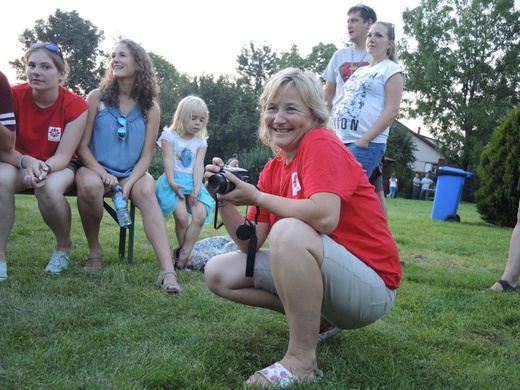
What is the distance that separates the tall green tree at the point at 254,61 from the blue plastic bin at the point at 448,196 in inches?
2007

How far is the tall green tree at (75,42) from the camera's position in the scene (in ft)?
137

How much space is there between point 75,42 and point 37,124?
141 ft

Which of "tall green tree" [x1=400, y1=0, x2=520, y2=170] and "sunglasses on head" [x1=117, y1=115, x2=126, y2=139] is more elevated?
"tall green tree" [x1=400, y1=0, x2=520, y2=170]

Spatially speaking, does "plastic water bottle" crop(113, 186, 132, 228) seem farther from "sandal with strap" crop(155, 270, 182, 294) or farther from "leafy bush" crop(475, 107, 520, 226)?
"leafy bush" crop(475, 107, 520, 226)

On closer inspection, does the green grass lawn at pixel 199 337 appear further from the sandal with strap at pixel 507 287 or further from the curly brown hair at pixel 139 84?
the curly brown hair at pixel 139 84

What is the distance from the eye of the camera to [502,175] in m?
10.5

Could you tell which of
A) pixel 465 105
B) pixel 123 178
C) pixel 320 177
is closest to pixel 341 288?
pixel 320 177

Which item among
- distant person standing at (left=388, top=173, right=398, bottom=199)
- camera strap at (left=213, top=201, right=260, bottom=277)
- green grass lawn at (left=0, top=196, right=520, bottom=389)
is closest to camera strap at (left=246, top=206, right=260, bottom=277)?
camera strap at (left=213, top=201, right=260, bottom=277)

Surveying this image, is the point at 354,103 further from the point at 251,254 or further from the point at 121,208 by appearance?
the point at 251,254

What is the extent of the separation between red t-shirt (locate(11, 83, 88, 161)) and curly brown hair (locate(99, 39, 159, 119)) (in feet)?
1.17

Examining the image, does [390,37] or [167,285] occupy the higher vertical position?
[390,37]

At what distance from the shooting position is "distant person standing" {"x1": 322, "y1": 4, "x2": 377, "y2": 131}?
4363mm

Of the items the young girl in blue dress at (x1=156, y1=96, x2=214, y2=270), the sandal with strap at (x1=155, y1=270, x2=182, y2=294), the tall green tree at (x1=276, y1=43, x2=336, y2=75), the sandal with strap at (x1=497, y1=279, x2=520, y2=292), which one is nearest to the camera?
the sandal with strap at (x1=155, y1=270, x2=182, y2=294)

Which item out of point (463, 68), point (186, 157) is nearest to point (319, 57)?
point (463, 68)
